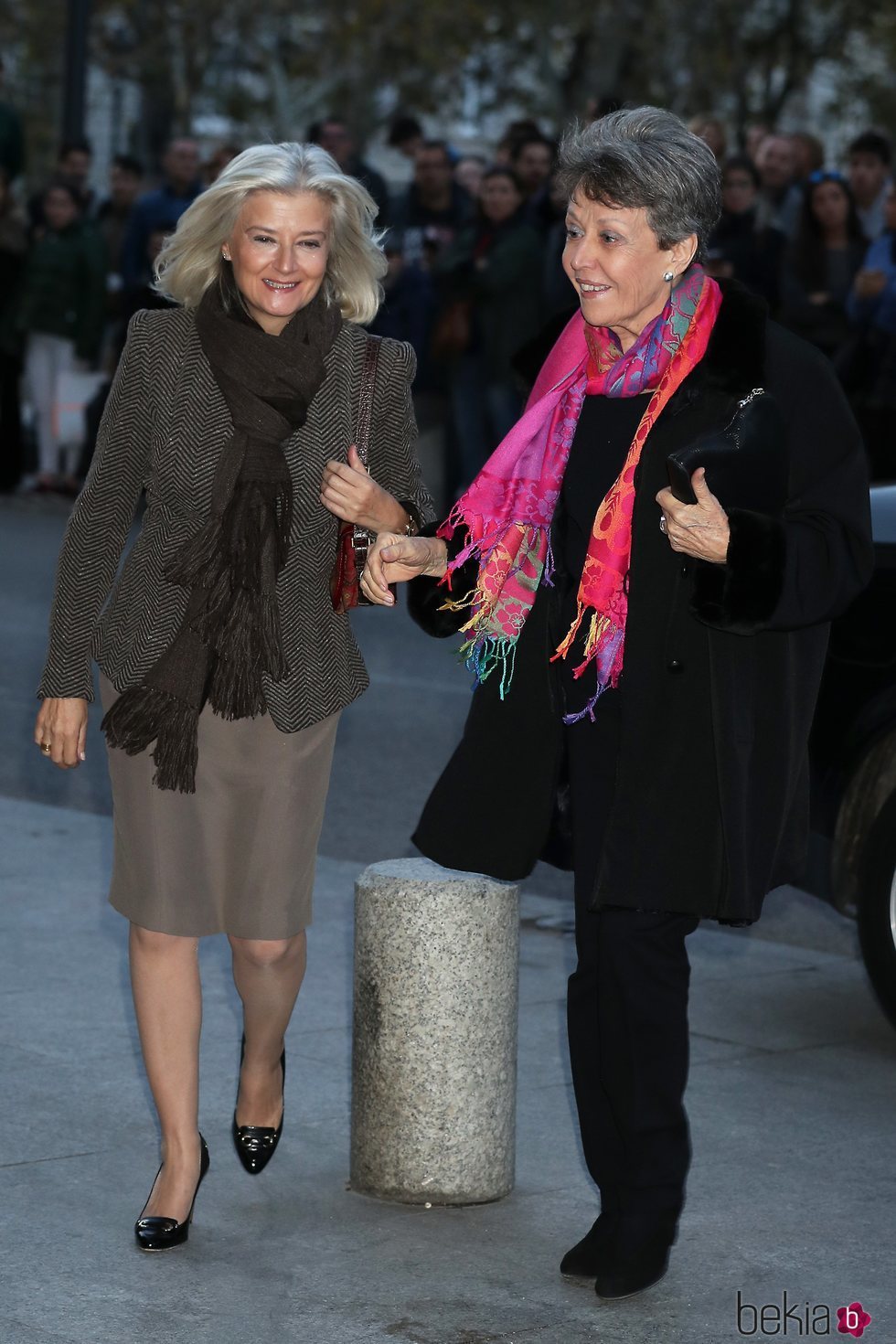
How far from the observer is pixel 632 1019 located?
13.0 ft

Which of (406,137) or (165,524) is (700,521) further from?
(406,137)

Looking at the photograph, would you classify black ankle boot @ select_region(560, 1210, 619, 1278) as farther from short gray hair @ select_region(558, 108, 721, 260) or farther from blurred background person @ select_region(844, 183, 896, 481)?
blurred background person @ select_region(844, 183, 896, 481)

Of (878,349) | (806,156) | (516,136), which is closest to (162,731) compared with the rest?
(878,349)

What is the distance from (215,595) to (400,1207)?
1239 millimetres

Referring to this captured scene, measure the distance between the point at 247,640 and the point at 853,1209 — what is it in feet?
5.34

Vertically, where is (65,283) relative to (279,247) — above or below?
below

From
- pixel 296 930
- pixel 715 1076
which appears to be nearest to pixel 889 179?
pixel 715 1076

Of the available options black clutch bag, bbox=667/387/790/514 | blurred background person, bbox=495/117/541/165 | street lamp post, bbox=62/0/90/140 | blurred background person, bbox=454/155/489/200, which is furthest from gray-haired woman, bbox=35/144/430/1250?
street lamp post, bbox=62/0/90/140

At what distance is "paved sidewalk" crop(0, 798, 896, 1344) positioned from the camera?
12.6 feet

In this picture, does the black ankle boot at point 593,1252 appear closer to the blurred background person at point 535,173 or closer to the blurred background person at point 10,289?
the blurred background person at point 535,173

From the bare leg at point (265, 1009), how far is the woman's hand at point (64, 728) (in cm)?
48

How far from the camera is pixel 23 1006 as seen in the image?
565 cm

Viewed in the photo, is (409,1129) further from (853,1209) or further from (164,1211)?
(853,1209)

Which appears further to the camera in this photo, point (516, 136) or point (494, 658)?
point (516, 136)
